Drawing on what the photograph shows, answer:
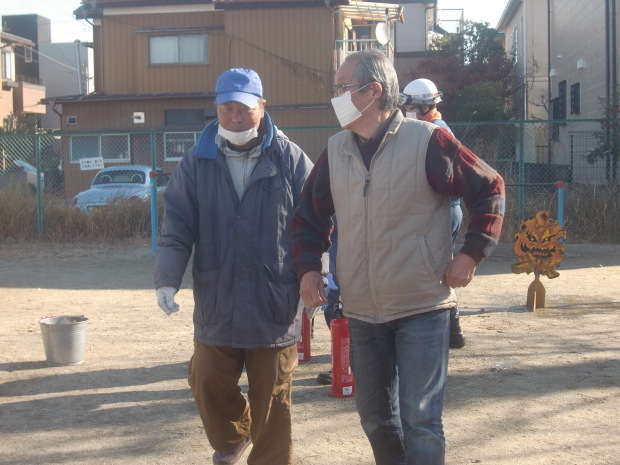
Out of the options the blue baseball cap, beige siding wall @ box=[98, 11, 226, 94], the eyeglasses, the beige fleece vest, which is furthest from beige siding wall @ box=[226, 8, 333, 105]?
the beige fleece vest


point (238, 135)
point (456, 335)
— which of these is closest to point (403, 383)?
point (238, 135)

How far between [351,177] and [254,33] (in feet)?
77.0

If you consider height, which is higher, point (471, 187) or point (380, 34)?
point (380, 34)

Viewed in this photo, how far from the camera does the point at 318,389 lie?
17.9 feet

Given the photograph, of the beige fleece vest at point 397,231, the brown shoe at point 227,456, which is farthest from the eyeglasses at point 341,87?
the brown shoe at point 227,456

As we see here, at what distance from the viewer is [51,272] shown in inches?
432

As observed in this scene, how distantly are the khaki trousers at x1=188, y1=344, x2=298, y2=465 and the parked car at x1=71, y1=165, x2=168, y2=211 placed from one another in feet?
29.2

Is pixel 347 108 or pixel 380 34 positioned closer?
pixel 347 108

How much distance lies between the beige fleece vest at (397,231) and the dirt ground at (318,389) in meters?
1.36

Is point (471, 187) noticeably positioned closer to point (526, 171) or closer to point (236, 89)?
point (236, 89)

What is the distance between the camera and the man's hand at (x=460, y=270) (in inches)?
122

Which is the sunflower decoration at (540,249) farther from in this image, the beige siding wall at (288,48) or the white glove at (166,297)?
the beige siding wall at (288,48)

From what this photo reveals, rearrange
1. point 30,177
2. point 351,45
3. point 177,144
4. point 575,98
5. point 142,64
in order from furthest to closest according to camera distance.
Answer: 1. point 351,45
2. point 142,64
3. point 177,144
4. point 575,98
5. point 30,177

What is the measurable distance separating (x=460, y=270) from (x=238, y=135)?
1264 millimetres
